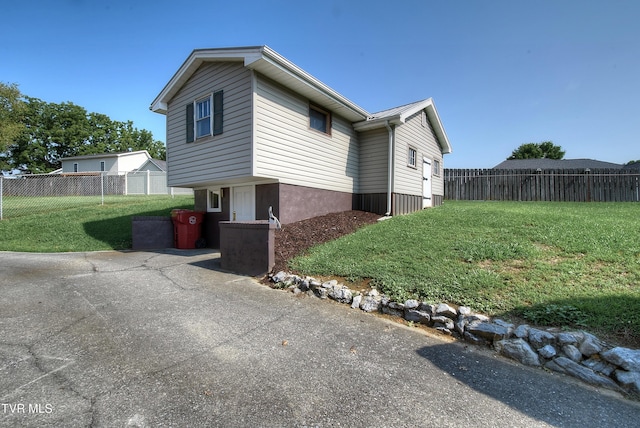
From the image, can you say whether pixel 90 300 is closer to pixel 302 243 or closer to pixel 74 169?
pixel 302 243

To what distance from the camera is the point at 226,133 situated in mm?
8156

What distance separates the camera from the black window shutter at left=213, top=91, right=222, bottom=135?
835cm

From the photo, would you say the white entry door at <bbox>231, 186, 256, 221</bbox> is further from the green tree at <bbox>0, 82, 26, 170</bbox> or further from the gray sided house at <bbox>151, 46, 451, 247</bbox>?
the green tree at <bbox>0, 82, 26, 170</bbox>

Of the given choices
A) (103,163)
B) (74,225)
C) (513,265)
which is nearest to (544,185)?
(513,265)

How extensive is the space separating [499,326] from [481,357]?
0.47m

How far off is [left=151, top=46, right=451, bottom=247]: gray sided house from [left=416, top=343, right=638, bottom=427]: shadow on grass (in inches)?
230

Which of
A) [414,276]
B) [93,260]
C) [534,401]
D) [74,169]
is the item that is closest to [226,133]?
[93,260]

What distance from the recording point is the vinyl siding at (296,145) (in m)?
7.62

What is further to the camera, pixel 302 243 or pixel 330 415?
pixel 302 243

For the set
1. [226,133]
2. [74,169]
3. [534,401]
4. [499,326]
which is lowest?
[534,401]

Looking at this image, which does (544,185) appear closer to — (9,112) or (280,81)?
(280,81)

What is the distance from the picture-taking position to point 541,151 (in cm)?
4744

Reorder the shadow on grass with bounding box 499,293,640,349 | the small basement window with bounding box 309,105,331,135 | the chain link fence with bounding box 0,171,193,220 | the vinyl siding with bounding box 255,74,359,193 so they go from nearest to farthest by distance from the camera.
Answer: the shadow on grass with bounding box 499,293,640,349 → the vinyl siding with bounding box 255,74,359,193 → the small basement window with bounding box 309,105,331,135 → the chain link fence with bounding box 0,171,193,220

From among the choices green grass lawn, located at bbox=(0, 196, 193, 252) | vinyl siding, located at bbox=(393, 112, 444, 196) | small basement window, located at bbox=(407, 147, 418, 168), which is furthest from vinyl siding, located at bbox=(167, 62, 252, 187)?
small basement window, located at bbox=(407, 147, 418, 168)
